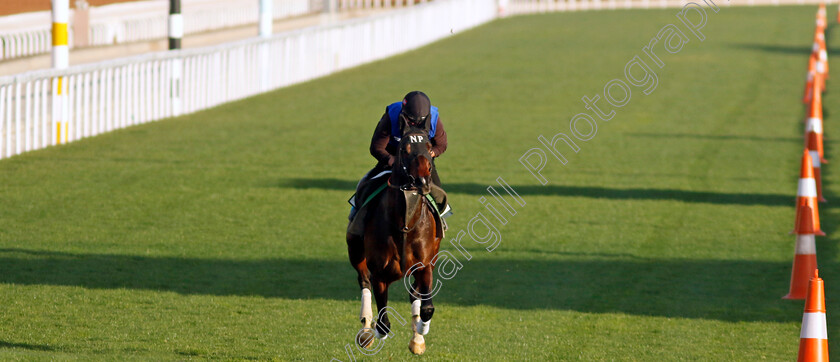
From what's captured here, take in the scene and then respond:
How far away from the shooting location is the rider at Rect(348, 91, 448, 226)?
6.90 meters

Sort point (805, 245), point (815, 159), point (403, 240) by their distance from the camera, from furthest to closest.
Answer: point (815, 159)
point (805, 245)
point (403, 240)

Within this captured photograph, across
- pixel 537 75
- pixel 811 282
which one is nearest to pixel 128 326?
pixel 811 282

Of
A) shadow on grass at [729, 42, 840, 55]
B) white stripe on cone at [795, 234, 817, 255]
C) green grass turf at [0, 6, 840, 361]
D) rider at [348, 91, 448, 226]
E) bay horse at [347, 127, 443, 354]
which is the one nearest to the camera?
bay horse at [347, 127, 443, 354]

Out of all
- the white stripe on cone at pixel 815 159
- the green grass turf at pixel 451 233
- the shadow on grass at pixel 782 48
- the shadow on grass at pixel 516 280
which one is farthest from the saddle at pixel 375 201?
the shadow on grass at pixel 782 48

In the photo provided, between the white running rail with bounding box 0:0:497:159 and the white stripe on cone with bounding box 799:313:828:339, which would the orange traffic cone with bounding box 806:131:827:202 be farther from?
the white stripe on cone with bounding box 799:313:828:339

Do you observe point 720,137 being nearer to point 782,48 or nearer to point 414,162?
point 414,162

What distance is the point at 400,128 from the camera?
6852 millimetres

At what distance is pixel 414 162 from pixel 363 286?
5.11 ft

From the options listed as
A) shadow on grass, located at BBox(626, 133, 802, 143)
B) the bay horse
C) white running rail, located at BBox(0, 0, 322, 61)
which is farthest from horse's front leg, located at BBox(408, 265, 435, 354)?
Answer: white running rail, located at BBox(0, 0, 322, 61)

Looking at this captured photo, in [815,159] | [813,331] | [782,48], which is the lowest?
[782,48]

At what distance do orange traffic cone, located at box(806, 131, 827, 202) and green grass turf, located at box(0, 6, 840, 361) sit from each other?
12.9 inches

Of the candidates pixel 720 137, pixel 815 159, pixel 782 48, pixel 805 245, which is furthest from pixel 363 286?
pixel 782 48

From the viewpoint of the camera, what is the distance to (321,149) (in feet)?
59.5

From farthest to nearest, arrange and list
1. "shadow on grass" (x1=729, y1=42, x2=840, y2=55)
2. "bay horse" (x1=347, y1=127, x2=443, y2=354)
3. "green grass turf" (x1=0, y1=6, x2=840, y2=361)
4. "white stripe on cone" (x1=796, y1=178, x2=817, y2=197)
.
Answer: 1. "shadow on grass" (x1=729, y1=42, x2=840, y2=55)
2. "white stripe on cone" (x1=796, y1=178, x2=817, y2=197)
3. "green grass turf" (x1=0, y1=6, x2=840, y2=361)
4. "bay horse" (x1=347, y1=127, x2=443, y2=354)
